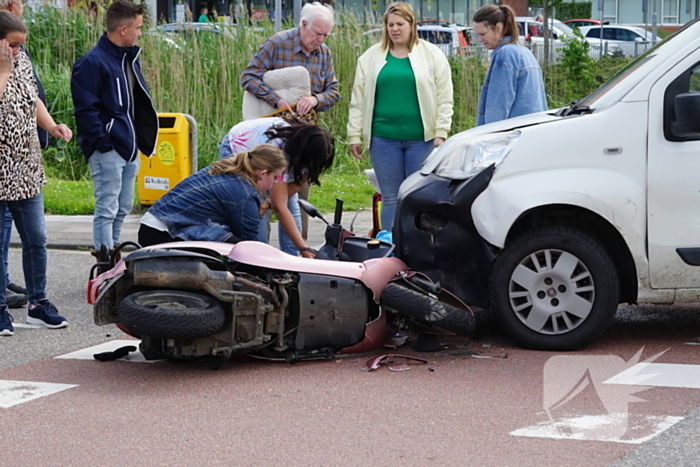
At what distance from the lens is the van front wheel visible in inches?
225

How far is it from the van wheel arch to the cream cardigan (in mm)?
2269

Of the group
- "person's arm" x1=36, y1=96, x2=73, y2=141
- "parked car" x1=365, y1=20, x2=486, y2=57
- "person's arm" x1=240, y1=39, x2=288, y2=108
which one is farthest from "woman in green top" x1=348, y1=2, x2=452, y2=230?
"parked car" x1=365, y1=20, x2=486, y2=57

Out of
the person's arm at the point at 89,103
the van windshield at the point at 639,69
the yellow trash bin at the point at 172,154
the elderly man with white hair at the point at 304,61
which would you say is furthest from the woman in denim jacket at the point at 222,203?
the yellow trash bin at the point at 172,154

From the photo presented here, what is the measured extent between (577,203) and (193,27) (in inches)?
452

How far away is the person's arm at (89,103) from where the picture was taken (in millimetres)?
7512

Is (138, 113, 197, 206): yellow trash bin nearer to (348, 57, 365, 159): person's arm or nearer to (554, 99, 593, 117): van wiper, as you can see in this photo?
(348, 57, 365, 159): person's arm

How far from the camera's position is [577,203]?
5.68 meters

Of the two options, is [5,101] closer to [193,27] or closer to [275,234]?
[275,234]

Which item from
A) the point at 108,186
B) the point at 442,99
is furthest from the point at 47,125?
the point at 442,99

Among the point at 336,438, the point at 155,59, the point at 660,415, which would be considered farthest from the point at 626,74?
the point at 155,59

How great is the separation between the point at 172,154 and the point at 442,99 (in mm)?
3932

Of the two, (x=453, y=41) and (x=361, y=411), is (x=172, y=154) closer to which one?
(x=361, y=411)

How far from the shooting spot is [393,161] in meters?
8.14

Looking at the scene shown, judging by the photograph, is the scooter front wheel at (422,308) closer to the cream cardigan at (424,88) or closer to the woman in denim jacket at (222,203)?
the woman in denim jacket at (222,203)
